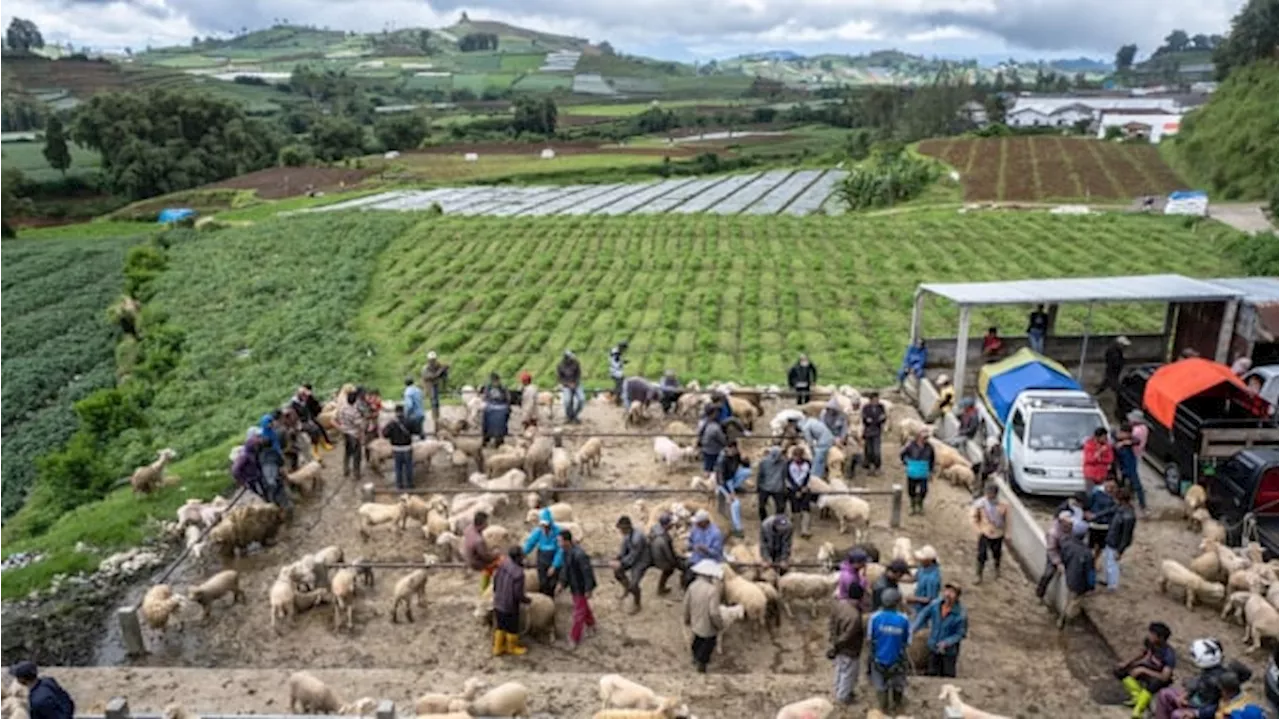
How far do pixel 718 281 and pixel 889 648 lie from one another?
90.0 ft

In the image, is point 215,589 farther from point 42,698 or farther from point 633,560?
point 633,560

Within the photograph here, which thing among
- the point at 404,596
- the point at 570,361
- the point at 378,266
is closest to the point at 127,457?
the point at 570,361

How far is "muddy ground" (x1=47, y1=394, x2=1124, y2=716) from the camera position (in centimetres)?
1107

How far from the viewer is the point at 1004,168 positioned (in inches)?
2726

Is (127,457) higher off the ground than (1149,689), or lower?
lower

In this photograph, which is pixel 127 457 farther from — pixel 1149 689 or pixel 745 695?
pixel 1149 689

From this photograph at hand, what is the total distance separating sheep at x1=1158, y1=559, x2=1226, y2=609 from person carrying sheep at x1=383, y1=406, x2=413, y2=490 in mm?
12767

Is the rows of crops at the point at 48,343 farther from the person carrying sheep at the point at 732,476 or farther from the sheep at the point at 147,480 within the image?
the person carrying sheep at the point at 732,476

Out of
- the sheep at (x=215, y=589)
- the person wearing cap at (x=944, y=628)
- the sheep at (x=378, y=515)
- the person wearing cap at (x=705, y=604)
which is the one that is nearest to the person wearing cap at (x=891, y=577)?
the person wearing cap at (x=944, y=628)

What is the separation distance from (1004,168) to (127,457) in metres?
63.6

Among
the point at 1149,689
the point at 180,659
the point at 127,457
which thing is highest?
the point at 1149,689

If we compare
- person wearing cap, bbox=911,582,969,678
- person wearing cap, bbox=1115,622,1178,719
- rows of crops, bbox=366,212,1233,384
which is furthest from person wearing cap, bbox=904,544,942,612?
rows of crops, bbox=366,212,1233,384

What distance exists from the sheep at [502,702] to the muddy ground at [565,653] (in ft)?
1.48

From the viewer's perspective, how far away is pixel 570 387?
20750 millimetres
